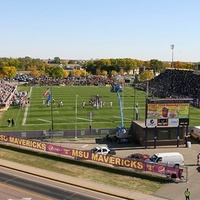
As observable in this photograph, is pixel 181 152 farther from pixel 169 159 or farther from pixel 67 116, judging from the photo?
pixel 67 116

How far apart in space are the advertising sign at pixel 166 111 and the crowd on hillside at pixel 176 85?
30.4m

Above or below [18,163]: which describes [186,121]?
above

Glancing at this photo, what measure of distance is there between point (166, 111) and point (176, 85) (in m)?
60.4

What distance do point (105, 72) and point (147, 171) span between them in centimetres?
14382

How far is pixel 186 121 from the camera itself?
118ft

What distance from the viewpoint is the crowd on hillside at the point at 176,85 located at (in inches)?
3162

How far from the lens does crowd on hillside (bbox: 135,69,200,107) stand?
80312 millimetres

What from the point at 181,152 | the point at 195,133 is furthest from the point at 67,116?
the point at 181,152

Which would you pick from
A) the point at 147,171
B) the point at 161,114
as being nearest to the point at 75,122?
the point at 161,114

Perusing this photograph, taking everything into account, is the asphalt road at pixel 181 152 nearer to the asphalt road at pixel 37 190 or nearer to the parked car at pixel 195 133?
the parked car at pixel 195 133

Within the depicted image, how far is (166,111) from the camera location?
35.3m

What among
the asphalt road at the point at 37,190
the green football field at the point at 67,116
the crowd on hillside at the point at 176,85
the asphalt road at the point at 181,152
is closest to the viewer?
the asphalt road at the point at 37,190

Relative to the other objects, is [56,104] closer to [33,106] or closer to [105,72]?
[33,106]

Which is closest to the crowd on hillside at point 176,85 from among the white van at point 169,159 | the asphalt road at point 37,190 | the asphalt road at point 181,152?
the asphalt road at point 181,152
